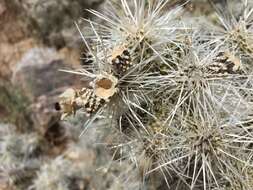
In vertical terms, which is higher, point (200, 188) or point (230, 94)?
point (230, 94)

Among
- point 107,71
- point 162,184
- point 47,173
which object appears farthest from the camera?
point 47,173

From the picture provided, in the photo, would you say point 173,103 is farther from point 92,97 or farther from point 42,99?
point 42,99

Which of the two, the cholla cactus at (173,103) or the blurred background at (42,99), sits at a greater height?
the cholla cactus at (173,103)

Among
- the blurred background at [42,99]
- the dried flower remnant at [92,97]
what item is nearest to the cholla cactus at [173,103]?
the dried flower remnant at [92,97]

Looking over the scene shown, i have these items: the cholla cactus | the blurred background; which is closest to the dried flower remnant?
the cholla cactus

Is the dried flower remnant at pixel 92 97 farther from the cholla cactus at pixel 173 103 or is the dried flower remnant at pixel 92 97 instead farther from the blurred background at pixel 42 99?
the blurred background at pixel 42 99

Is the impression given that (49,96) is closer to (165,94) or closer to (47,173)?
(47,173)

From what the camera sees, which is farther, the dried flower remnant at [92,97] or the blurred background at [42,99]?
the blurred background at [42,99]

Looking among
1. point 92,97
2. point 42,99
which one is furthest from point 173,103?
point 42,99

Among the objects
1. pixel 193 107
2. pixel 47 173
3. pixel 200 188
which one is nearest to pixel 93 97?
pixel 193 107
